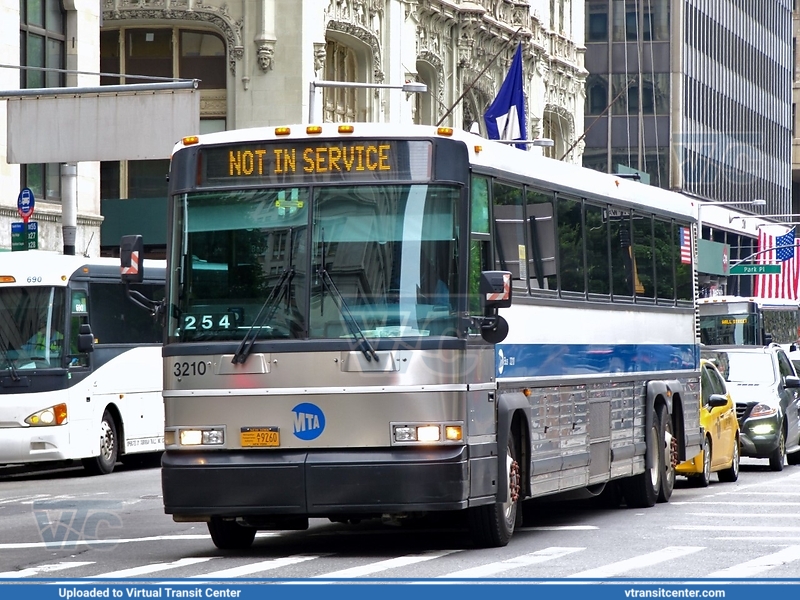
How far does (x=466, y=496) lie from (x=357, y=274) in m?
1.72

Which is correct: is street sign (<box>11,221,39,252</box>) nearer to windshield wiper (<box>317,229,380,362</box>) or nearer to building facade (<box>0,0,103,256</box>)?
building facade (<box>0,0,103,256</box>)

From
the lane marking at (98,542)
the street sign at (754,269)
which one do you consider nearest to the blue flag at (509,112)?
the lane marking at (98,542)

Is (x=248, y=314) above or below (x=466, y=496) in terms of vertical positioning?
above

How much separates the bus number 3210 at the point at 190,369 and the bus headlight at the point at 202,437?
1.32ft

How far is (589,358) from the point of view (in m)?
15.9

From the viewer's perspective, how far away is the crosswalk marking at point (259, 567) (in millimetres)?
11422

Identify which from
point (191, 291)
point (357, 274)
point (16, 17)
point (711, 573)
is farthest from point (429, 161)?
point (16, 17)

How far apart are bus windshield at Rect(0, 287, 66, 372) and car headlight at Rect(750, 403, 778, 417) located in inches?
387

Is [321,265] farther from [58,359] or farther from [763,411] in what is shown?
[763,411]

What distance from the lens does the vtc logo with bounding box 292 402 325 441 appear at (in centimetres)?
1239

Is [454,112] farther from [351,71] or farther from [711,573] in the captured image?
[711,573]

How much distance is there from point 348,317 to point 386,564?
1718mm

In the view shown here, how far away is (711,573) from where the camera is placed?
37.2 feet

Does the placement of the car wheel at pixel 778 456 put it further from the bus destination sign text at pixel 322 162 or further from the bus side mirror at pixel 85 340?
the bus destination sign text at pixel 322 162
